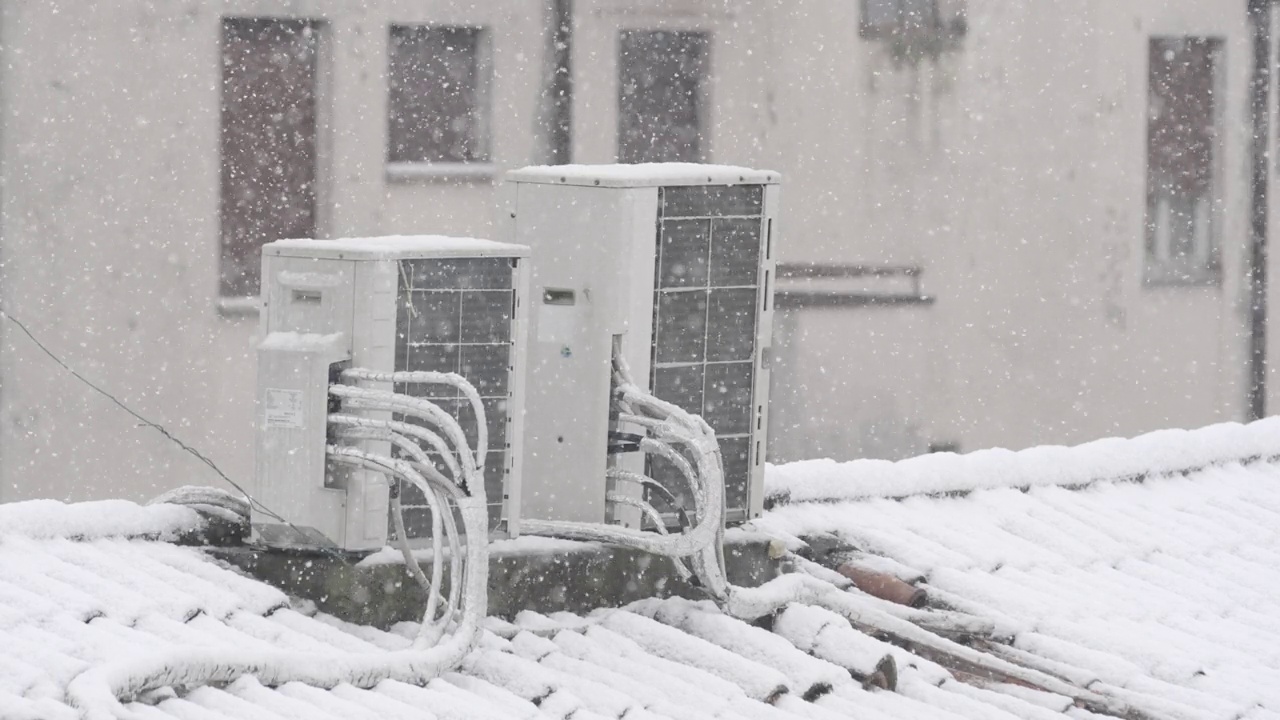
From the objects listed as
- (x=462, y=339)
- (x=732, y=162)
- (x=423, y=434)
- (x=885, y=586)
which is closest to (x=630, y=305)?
(x=462, y=339)

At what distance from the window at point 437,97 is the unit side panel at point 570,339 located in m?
13.5

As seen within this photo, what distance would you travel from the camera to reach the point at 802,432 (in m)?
22.7

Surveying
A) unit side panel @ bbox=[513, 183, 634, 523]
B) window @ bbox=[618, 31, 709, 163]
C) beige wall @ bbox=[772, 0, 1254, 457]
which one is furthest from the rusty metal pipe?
beige wall @ bbox=[772, 0, 1254, 457]

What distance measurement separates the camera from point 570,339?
257 inches

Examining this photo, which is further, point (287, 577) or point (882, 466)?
point (882, 466)

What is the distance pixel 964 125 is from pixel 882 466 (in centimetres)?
1647

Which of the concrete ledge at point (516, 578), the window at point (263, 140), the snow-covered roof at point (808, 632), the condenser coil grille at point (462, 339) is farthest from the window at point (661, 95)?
the condenser coil grille at point (462, 339)

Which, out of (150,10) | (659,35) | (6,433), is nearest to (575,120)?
(659,35)

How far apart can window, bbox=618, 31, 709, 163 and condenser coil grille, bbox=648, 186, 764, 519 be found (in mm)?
14117

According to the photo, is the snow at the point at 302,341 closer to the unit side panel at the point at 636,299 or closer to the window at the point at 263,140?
the unit side panel at the point at 636,299

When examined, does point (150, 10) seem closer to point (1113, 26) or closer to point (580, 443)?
point (1113, 26)

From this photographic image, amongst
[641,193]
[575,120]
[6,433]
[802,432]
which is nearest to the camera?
[641,193]

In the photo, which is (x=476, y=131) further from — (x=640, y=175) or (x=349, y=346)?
(x=349, y=346)

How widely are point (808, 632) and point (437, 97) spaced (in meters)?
14.3
